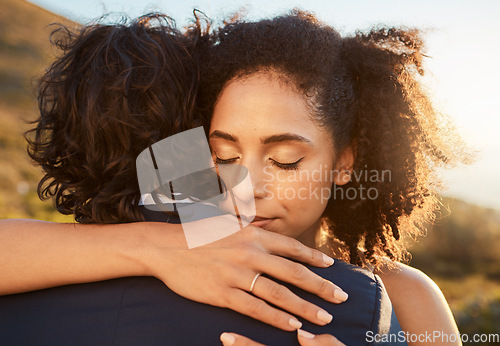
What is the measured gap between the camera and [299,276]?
4.78 ft

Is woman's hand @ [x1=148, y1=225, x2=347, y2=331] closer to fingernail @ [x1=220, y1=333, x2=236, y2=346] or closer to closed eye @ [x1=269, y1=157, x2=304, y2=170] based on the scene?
fingernail @ [x1=220, y1=333, x2=236, y2=346]

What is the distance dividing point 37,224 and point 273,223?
45.8 inches

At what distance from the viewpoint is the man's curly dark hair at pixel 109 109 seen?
1950mm

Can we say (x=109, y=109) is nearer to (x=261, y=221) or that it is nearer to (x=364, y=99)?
(x=261, y=221)

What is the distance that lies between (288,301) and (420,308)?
129 centimetres

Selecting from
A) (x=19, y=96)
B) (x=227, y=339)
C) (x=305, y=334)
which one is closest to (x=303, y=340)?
(x=305, y=334)

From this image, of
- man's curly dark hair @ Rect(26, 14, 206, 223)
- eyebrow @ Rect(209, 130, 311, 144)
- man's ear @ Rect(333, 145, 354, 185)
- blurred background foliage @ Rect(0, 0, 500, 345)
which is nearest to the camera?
man's curly dark hair @ Rect(26, 14, 206, 223)

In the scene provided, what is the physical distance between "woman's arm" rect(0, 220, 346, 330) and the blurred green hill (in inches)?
39.5

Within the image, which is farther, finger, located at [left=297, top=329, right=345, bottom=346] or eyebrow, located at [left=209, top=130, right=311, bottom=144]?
eyebrow, located at [left=209, top=130, right=311, bottom=144]

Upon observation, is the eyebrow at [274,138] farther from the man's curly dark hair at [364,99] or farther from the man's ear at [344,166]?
the man's ear at [344,166]

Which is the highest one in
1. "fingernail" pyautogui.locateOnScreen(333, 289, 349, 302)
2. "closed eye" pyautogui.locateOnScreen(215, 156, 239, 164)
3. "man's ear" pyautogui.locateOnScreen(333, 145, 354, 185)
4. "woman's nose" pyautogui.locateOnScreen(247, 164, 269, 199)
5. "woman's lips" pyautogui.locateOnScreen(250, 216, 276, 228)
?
"man's ear" pyautogui.locateOnScreen(333, 145, 354, 185)

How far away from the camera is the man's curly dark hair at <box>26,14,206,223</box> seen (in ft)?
6.40

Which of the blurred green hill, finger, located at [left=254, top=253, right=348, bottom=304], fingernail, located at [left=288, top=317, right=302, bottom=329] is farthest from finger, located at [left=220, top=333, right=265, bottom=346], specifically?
the blurred green hill

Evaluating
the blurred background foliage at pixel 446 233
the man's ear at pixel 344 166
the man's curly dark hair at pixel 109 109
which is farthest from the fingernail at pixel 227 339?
the blurred background foliage at pixel 446 233
